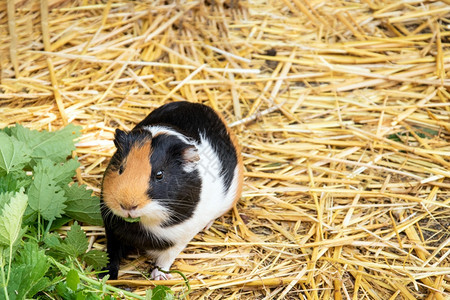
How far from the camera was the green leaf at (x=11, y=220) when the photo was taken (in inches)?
109

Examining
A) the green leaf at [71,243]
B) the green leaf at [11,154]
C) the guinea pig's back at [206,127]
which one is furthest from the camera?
the guinea pig's back at [206,127]

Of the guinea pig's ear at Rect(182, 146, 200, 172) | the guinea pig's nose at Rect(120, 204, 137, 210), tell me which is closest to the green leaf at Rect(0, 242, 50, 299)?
the guinea pig's nose at Rect(120, 204, 137, 210)

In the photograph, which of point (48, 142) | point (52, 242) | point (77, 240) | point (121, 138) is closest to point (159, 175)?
point (121, 138)

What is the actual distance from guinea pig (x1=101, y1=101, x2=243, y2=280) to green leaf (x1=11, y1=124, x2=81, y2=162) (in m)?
0.61

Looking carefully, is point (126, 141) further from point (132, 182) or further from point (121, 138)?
point (132, 182)

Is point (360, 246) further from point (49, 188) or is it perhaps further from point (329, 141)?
point (49, 188)

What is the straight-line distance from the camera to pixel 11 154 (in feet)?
11.3

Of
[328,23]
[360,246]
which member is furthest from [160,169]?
[328,23]

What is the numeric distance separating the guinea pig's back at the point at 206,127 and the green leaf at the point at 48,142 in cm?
53

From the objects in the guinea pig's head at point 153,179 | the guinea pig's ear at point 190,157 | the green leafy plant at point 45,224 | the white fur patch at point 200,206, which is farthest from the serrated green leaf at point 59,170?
the guinea pig's ear at point 190,157

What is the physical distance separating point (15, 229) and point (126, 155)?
706 millimetres

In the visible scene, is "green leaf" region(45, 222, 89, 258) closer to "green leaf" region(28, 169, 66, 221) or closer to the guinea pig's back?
"green leaf" region(28, 169, 66, 221)

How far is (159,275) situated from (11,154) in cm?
116

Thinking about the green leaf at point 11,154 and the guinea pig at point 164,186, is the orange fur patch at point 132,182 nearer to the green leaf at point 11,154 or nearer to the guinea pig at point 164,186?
the guinea pig at point 164,186
